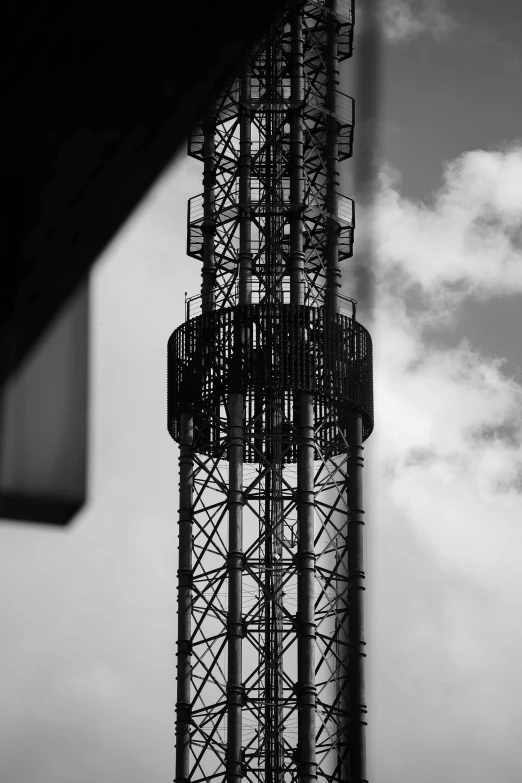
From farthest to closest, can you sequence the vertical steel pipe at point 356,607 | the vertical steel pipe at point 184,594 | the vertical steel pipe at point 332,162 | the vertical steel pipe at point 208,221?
the vertical steel pipe at point 332,162
the vertical steel pipe at point 208,221
the vertical steel pipe at point 356,607
the vertical steel pipe at point 184,594

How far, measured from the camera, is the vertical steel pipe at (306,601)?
5706 cm

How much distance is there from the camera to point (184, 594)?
60.3 meters

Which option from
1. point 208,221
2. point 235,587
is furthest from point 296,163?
point 235,587

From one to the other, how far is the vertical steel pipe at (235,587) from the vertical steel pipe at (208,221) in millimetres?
4800

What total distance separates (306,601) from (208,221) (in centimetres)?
1455

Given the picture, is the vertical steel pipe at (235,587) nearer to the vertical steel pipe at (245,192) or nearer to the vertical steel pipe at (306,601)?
the vertical steel pipe at (306,601)

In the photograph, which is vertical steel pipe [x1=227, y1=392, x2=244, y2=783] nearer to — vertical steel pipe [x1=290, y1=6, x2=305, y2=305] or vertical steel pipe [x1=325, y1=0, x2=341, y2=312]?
vertical steel pipe [x1=290, y1=6, x2=305, y2=305]

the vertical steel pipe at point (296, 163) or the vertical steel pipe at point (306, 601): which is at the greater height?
the vertical steel pipe at point (296, 163)

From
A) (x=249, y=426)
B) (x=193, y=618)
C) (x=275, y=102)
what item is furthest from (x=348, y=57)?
(x=193, y=618)

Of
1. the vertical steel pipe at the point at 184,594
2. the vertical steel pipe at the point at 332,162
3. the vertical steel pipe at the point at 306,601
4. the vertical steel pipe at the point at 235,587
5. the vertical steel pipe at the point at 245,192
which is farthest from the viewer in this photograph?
the vertical steel pipe at the point at 332,162

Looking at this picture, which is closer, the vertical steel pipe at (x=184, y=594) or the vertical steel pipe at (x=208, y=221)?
the vertical steel pipe at (x=184, y=594)
